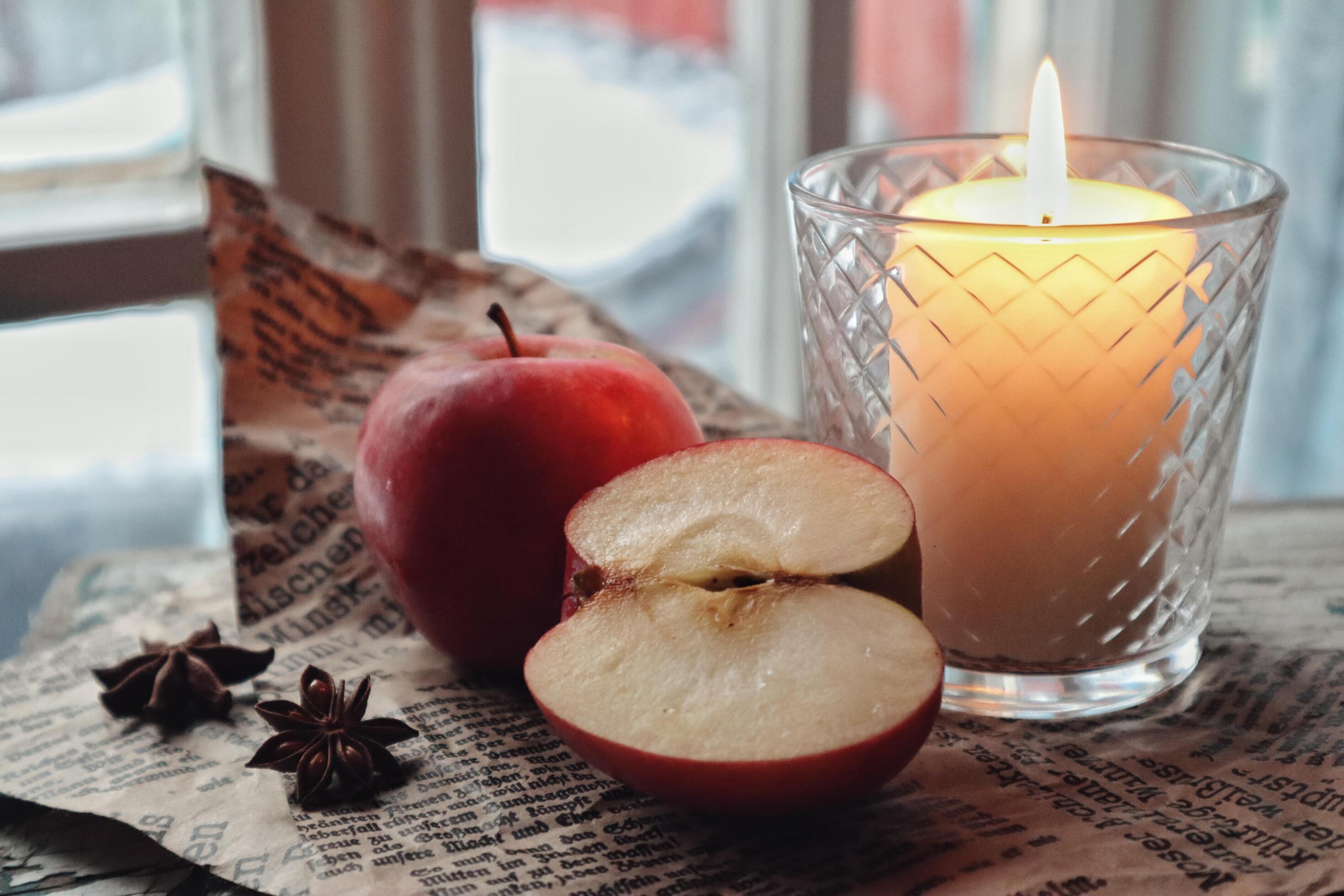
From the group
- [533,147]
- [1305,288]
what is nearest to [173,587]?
[533,147]

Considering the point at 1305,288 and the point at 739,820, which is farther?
the point at 1305,288

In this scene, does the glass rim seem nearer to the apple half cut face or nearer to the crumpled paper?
the apple half cut face

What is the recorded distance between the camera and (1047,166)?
1.76ft

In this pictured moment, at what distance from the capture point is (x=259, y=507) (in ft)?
2.29

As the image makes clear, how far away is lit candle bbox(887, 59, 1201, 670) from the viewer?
1.61 ft

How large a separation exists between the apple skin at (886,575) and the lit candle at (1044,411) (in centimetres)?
4

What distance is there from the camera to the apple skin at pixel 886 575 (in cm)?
45

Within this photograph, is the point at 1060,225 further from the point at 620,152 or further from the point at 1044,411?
the point at 620,152

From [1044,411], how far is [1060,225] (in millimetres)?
70

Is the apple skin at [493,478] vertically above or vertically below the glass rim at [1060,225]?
below

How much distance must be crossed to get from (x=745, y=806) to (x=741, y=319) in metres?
0.84

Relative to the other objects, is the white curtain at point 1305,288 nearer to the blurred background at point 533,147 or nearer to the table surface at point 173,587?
the blurred background at point 533,147

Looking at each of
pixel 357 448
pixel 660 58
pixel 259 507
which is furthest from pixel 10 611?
pixel 660 58

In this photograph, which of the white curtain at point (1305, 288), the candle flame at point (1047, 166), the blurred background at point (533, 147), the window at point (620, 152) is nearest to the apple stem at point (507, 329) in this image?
the candle flame at point (1047, 166)
